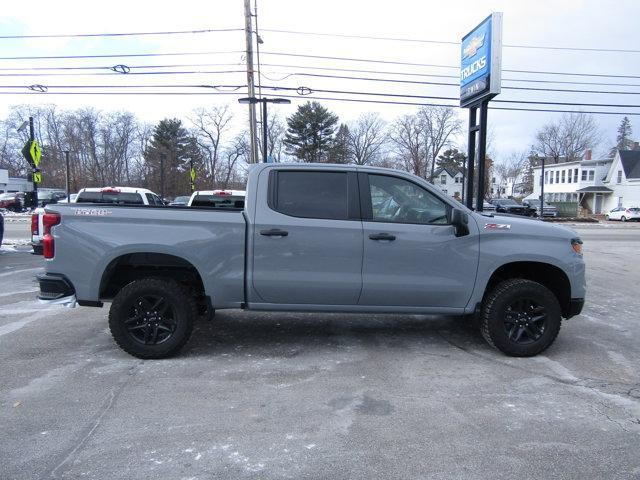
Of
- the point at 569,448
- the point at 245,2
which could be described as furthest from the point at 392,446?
the point at 245,2

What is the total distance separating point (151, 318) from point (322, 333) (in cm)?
202

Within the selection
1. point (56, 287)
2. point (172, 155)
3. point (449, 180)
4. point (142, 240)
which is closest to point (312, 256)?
point (142, 240)

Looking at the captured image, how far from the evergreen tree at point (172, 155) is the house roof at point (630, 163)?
5298 cm

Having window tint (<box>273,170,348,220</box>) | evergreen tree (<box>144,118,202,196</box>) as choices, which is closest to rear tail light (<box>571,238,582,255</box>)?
window tint (<box>273,170,348,220</box>)

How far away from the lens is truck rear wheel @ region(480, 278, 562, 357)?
491 cm

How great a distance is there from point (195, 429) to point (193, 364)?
1370 millimetres

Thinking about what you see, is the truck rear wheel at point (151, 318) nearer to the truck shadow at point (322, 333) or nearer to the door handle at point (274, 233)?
the truck shadow at point (322, 333)

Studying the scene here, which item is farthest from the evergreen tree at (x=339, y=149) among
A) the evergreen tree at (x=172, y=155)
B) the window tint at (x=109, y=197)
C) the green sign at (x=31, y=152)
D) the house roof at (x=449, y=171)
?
the window tint at (x=109, y=197)

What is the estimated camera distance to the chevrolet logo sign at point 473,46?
A: 990 cm

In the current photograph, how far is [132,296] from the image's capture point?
15.6 ft

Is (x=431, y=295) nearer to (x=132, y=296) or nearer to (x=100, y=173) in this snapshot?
(x=132, y=296)

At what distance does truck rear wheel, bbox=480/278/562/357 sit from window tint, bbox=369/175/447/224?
0.98m

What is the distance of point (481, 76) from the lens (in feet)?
31.4

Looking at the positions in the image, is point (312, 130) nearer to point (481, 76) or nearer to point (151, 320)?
point (481, 76)
